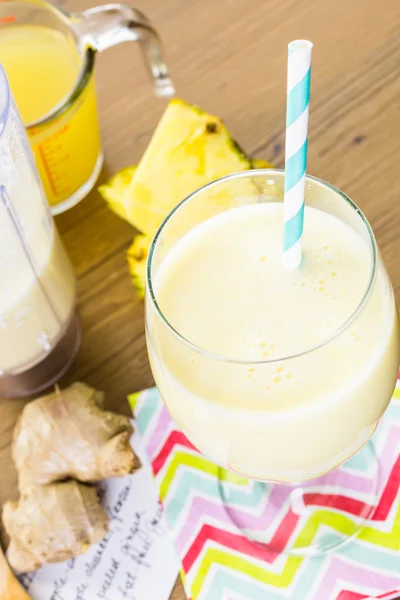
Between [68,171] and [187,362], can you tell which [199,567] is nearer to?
[187,362]

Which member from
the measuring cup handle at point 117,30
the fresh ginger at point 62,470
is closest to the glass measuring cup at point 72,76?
the measuring cup handle at point 117,30

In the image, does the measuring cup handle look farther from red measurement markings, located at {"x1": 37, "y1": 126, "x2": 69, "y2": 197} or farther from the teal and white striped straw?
the teal and white striped straw

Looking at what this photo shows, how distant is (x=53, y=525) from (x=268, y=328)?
0.87ft

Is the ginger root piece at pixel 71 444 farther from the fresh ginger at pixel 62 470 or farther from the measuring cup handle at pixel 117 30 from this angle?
the measuring cup handle at pixel 117 30

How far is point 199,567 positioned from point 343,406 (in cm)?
22

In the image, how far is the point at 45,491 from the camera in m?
0.66

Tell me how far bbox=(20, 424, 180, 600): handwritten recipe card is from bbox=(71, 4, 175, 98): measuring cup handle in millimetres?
441

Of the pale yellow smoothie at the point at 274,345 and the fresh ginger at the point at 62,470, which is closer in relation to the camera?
the pale yellow smoothie at the point at 274,345

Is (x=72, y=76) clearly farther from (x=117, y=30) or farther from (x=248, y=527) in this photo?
(x=248, y=527)

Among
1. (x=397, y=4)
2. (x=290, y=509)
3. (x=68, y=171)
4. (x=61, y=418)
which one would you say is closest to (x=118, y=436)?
(x=61, y=418)

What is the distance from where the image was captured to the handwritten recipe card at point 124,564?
2.10 ft

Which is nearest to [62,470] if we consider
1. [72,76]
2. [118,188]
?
[118,188]

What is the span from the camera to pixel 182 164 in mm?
762

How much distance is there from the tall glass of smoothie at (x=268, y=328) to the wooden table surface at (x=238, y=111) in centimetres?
20
